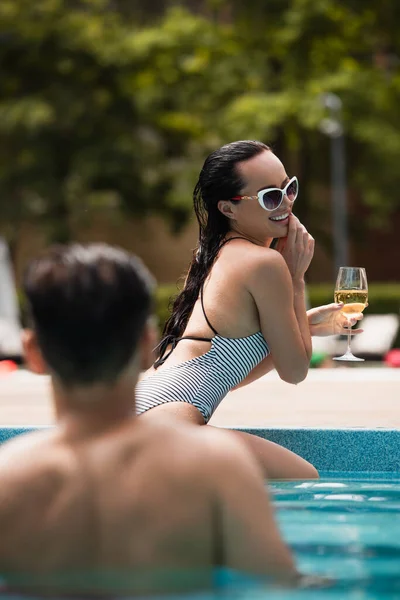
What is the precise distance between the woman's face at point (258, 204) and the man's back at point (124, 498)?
254cm

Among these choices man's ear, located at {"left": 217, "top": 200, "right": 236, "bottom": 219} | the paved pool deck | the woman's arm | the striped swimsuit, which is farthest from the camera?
the paved pool deck

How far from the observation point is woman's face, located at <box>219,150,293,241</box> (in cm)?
479

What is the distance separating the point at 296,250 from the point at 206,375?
2.26ft

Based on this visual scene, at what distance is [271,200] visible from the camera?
478 cm

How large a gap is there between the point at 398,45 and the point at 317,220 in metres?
7.57

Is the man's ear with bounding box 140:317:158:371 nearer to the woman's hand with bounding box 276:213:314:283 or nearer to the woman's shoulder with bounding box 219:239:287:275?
the woman's shoulder with bounding box 219:239:287:275

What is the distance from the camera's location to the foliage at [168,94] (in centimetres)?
2525

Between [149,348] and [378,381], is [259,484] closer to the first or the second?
[149,348]

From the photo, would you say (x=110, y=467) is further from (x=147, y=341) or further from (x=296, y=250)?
(x=296, y=250)

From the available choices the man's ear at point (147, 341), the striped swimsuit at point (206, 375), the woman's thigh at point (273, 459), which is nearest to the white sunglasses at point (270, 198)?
the striped swimsuit at point (206, 375)

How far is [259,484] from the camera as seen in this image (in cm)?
229

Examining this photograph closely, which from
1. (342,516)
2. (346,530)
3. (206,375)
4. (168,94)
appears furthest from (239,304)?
(168,94)

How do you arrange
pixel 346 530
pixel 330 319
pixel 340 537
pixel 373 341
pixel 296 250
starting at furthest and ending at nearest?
→ pixel 373 341, pixel 330 319, pixel 296 250, pixel 346 530, pixel 340 537

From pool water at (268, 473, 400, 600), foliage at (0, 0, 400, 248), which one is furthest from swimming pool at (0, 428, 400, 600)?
foliage at (0, 0, 400, 248)
